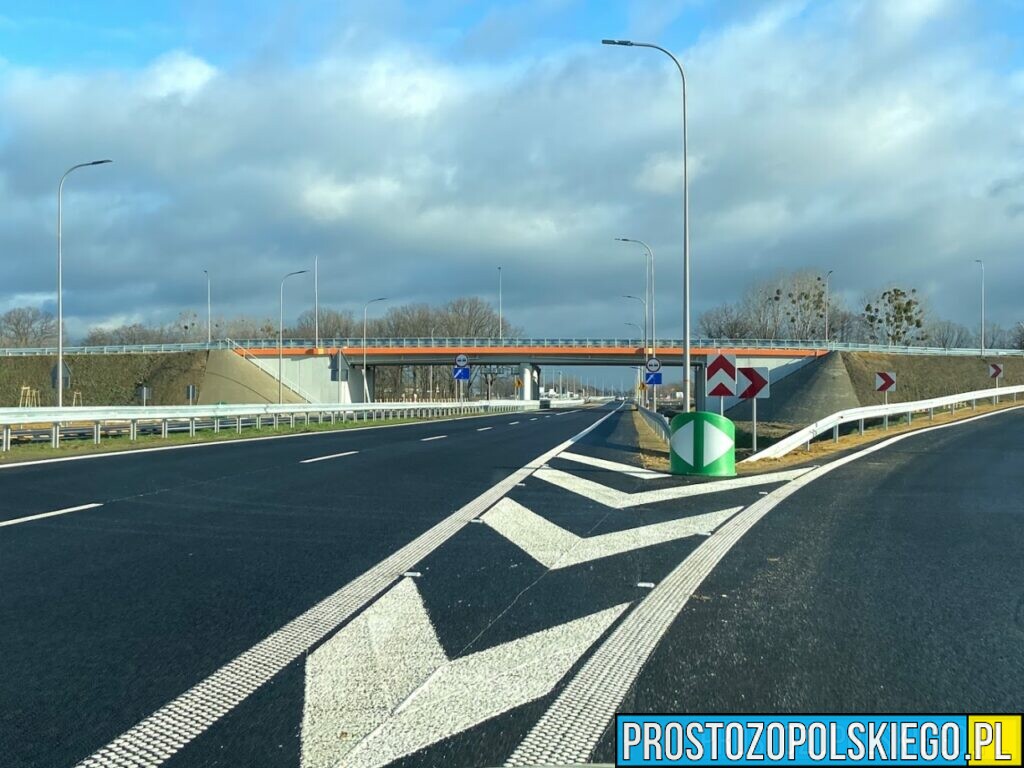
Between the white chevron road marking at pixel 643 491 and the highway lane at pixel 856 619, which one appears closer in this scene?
the highway lane at pixel 856 619

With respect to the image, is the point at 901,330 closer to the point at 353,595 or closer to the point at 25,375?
the point at 25,375

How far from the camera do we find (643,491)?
11844mm

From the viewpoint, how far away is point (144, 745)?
342cm

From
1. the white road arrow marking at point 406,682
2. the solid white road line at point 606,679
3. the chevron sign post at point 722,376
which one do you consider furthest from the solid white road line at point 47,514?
the chevron sign post at point 722,376

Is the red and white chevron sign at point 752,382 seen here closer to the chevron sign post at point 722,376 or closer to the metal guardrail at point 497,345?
the chevron sign post at point 722,376

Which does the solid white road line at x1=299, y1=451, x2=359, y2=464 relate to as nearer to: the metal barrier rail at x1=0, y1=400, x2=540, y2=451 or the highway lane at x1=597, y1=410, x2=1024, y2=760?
the metal barrier rail at x1=0, y1=400, x2=540, y2=451

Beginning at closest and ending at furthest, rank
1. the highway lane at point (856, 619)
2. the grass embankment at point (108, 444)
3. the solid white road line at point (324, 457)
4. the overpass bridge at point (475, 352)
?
the highway lane at point (856, 619) < the solid white road line at point (324, 457) < the grass embankment at point (108, 444) < the overpass bridge at point (475, 352)

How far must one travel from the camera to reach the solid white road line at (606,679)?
11.2 ft

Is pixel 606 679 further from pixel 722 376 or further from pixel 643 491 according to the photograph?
pixel 722 376

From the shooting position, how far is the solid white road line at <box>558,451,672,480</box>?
46.1 feet

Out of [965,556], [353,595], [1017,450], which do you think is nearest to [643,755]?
[353,595]

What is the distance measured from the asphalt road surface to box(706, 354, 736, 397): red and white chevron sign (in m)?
4.68

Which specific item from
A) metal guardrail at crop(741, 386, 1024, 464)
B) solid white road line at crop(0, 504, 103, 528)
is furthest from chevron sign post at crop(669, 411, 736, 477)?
solid white road line at crop(0, 504, 103, 528)

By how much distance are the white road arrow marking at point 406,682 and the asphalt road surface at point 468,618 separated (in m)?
0.02
